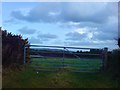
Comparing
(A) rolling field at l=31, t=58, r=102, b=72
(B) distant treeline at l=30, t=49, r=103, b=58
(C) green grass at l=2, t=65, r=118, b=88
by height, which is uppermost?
(B) distant treeline at l=30, t=49, r=103, b=58

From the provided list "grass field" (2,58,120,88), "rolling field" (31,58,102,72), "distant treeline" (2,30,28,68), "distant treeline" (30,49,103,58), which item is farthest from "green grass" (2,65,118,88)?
"distant treeline" (30,49,103,58)

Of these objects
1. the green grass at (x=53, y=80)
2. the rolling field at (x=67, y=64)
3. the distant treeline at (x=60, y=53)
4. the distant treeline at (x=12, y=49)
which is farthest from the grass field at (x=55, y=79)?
the distant treeline at (x=60, y=53)

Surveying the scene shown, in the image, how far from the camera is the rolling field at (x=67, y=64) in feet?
64.6

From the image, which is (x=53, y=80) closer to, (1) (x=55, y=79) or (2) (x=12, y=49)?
(1) (x=55, y=79)

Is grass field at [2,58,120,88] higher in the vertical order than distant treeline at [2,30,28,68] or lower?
lower

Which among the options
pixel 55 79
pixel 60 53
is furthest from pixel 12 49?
pixel 55 79

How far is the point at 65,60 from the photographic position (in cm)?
2003

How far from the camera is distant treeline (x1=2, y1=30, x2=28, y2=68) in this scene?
18.1 meters

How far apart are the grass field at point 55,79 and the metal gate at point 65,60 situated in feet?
1.40

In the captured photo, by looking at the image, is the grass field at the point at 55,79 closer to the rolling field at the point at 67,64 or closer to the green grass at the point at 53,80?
the green grass at the point at 53,80

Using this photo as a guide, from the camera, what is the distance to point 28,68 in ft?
63.3

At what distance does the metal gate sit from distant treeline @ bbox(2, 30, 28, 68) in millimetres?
709

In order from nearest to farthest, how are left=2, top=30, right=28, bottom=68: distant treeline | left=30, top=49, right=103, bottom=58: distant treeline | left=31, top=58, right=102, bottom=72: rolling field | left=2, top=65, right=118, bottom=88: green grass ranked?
left=2, top=65, right=118, bottom=88: green grass
left=2, top=30, right=28, bottom=68: distant treeline
left=31, top=58, right=102, bottom=72: rolling field
left=30, top=49, right=103, bottom=58: distant treeline

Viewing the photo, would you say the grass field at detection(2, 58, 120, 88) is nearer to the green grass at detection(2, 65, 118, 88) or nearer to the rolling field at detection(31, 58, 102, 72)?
the green grass at detection(2, 65, 118, 88)
